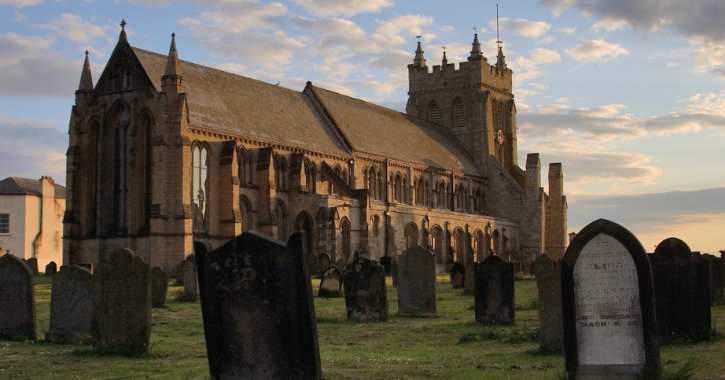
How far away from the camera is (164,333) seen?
17734 mm

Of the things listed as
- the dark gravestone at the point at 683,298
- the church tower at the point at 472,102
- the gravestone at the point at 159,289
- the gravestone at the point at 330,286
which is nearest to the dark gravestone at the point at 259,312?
the dark gravestone at the point at 683,298

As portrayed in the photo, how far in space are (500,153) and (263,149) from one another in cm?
3354

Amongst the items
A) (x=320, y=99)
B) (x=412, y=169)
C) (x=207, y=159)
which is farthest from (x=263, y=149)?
(x=412, y=169)

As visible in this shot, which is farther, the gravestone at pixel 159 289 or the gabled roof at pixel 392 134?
the gabled roof at pixel 392 134

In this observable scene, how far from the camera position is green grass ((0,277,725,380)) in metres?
11.7

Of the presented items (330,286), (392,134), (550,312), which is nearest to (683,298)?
(550,312)

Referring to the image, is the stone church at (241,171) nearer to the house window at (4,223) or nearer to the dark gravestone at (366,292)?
the house window at (4,223)

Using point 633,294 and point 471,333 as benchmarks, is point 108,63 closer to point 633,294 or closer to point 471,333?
point 471,333

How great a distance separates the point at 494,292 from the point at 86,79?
34174 mm

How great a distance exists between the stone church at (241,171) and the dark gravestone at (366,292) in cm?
2163

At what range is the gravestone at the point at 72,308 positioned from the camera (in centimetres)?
1559

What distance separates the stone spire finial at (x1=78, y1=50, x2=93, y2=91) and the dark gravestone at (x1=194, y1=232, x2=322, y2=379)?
3951cm

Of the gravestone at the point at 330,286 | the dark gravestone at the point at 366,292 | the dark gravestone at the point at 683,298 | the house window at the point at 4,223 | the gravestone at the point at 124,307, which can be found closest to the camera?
the gravestone at the point at 124,307

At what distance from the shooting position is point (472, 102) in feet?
253
